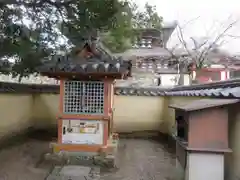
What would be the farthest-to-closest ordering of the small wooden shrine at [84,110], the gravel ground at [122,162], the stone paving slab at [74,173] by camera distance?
1. the small wooden shrine at [84,110]
2. the gravel ground at [122,162]
3. the stone paving slab at [74,173]

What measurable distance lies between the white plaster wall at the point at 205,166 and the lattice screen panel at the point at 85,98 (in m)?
3.88

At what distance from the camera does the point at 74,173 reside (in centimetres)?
673

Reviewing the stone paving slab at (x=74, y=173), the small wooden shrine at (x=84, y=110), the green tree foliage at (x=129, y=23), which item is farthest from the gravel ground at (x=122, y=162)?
the green tree foliage at (x=129, y=23)

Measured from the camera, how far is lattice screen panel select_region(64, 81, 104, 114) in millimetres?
7902

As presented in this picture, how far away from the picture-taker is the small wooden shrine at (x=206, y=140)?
166 inches

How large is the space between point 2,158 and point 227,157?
230 inches

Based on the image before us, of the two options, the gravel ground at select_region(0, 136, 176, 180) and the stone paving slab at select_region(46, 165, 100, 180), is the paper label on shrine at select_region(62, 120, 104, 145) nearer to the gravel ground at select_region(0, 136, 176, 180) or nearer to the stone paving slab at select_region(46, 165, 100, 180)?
the stone paving slab at select_region(46, 165, 100, 180)

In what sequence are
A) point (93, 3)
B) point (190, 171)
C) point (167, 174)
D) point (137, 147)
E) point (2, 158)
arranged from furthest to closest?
1. point (137, 147)
2. point (2, 158)
3. point (167, 174)
4. point (93, 3)
5. point (190, 171)

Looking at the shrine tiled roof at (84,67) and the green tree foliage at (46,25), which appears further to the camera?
the shrine tiled roof at (84,67)

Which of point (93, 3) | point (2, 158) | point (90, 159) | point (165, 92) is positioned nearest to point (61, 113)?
point (90, 159)

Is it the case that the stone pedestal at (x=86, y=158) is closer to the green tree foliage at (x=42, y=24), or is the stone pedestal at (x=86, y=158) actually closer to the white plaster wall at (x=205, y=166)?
the green tree foliage at (x=42, y=24)

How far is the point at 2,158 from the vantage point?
7879 mm

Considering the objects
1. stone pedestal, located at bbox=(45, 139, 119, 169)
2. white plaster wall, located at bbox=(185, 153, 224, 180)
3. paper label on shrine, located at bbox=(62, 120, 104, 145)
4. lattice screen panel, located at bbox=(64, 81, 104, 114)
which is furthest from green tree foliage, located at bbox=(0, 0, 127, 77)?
white plaster wall, located at bbox=(185, 153, 224, 180)

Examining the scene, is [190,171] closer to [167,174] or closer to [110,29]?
[167,174]
